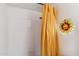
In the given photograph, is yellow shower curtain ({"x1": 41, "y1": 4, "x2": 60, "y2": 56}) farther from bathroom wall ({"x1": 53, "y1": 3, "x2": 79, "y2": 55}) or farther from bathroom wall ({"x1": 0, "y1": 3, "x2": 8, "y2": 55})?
bathroom wall ({"x1": 0, "y1": 3, "x2": 8, "y2": 55})

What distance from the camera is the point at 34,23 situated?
121 centimetres

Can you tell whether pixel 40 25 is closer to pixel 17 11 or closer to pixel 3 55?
pixel 17 11

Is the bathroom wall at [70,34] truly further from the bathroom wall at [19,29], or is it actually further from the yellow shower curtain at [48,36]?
the bathroom wall at [19,29]

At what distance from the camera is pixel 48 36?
119 centimetres

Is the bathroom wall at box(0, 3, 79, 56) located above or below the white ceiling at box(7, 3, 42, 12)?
below

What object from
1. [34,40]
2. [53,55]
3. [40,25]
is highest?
[40,25]

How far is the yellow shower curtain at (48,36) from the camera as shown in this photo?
1.19 metres

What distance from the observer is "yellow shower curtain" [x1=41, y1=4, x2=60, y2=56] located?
3.89ft

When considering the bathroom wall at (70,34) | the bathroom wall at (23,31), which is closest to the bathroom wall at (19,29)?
the bathroom wall at (23,31)

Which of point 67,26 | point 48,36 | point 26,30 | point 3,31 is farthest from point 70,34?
point 3,31

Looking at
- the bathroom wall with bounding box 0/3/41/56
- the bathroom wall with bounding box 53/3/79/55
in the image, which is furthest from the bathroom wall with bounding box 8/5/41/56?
the bathroom wall with bounding box 53/3/79/55

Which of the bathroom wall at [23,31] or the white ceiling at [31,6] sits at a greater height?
the white ceiling at [31,6]

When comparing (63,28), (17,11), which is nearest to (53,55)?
(63,28)

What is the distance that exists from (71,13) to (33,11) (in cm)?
32
